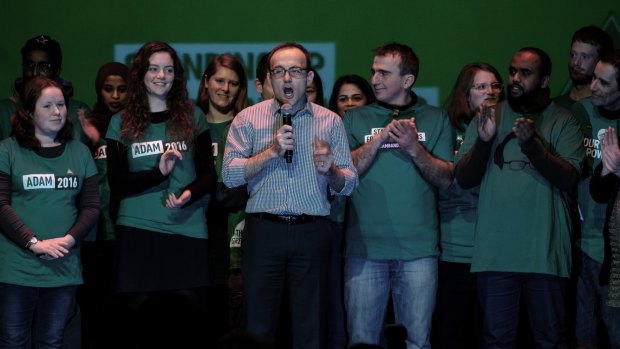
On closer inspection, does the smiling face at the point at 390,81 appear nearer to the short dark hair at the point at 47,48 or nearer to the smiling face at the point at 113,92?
the smiling face at the point at 113,92

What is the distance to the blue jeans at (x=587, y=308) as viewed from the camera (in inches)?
184

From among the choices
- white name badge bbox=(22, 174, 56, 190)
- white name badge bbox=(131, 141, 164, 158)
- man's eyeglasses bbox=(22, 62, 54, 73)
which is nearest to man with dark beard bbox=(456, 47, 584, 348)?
white name badge bbox=(131, 141, 164, 158)

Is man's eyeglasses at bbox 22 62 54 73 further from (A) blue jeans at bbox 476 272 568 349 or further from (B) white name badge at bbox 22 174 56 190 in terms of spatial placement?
(A) blue jeans at bbox 476 272 568 349

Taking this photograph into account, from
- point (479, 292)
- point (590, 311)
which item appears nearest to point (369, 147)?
point (479, 292)

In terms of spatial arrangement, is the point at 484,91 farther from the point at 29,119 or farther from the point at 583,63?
the point at 29,119

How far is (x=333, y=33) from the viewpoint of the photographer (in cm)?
619

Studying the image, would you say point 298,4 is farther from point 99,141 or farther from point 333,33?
point 99,141

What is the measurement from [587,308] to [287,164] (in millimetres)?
1718

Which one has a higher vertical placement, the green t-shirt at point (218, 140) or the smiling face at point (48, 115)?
the smiling face at point (48, 115)

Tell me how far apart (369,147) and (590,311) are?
140cm

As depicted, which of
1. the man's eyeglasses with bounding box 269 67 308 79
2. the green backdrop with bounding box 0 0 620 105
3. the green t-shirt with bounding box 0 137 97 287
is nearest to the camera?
the man's eyeglasses with bounding box 269 67 308 79

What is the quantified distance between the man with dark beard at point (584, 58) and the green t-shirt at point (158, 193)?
2099 millimetres

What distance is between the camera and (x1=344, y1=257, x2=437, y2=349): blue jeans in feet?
14.8

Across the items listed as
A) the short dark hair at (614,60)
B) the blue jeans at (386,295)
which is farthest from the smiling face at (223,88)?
the short dark hair at (614,60)
